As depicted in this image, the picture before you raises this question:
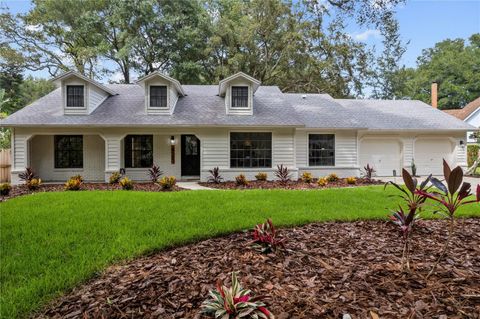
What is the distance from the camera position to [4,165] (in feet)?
→ 42.4

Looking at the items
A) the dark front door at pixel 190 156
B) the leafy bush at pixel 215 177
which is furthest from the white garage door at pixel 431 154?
the dark front door at pixel 190 156

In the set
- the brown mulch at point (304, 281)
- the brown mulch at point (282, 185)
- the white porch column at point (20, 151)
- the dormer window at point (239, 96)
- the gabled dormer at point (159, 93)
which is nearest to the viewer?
the brown mulch at point (304, 281)

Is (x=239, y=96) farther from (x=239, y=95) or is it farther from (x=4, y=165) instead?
(x=4, y=165)

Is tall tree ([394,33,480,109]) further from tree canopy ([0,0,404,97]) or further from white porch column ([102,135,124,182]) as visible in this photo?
white porch column ([102,135,124,182])

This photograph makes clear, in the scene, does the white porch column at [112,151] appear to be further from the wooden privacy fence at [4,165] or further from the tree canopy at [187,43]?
the tree canopy at [187,43]

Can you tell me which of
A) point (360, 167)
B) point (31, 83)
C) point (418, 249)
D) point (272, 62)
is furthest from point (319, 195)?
point (31, 83)

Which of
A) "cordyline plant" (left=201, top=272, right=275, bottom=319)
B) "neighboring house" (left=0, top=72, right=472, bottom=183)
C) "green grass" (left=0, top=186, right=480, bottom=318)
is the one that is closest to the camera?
"cordyline plant" (left=201, top=272, right=275, bottom=319)

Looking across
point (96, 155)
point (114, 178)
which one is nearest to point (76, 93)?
point (96, 155)

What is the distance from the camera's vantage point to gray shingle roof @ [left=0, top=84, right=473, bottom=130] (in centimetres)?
1203

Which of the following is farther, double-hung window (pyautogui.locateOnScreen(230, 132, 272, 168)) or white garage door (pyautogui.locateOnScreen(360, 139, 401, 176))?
white garage door (pyautogui.locateOnScreen(360, 139, 401, 176))

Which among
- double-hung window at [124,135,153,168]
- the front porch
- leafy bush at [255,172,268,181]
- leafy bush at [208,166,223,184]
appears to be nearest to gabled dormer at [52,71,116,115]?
the front porch

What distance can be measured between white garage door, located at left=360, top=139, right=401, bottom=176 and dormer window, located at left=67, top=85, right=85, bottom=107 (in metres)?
14.0

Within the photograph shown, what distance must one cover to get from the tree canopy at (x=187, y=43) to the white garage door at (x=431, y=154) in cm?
834

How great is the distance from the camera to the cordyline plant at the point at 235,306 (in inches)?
84.0
